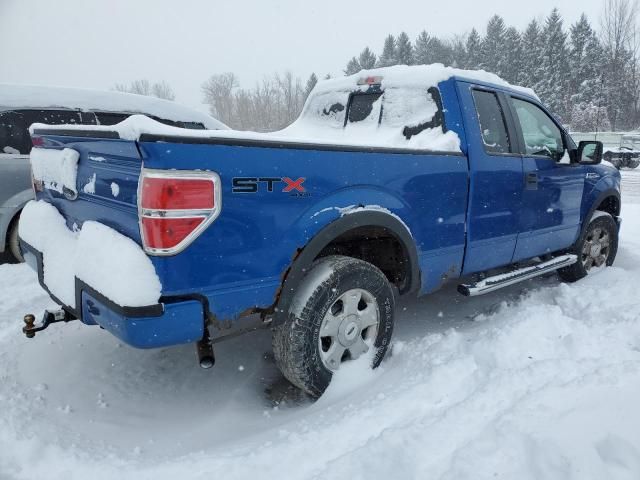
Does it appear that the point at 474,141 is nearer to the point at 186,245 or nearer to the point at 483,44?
the point at 186,245

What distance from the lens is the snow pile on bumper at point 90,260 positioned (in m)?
2.01

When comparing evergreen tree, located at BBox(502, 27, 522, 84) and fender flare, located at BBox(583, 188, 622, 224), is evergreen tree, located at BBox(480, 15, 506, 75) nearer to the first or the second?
evergreen tree, located at BBox(502, 27, 522, 84)

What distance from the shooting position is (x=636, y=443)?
192 centimetres

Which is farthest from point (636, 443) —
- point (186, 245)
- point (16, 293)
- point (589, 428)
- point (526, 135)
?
point (16, 293)

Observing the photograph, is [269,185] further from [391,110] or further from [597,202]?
[597,202]

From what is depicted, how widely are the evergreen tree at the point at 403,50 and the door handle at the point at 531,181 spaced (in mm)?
64821

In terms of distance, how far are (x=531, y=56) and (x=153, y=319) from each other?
61.3 m

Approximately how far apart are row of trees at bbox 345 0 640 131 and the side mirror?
39.8 m

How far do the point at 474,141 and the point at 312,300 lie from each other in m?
1.79

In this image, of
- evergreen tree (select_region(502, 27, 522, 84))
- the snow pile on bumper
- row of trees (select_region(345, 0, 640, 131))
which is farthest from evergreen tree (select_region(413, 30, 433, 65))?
the snow pile on bumper

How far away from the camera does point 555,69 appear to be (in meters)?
51.1

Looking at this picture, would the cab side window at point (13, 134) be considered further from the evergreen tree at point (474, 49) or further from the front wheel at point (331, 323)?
the evergreen tree at point (474, 49)

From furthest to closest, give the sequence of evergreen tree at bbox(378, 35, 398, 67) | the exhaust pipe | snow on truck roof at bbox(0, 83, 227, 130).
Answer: evergreen tree at bbox(378, 35, 398, 67)
snow on truck roof at bbox(0, 83, 227, 130)
the exhaust pipe

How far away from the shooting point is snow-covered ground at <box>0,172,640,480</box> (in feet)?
6.54
